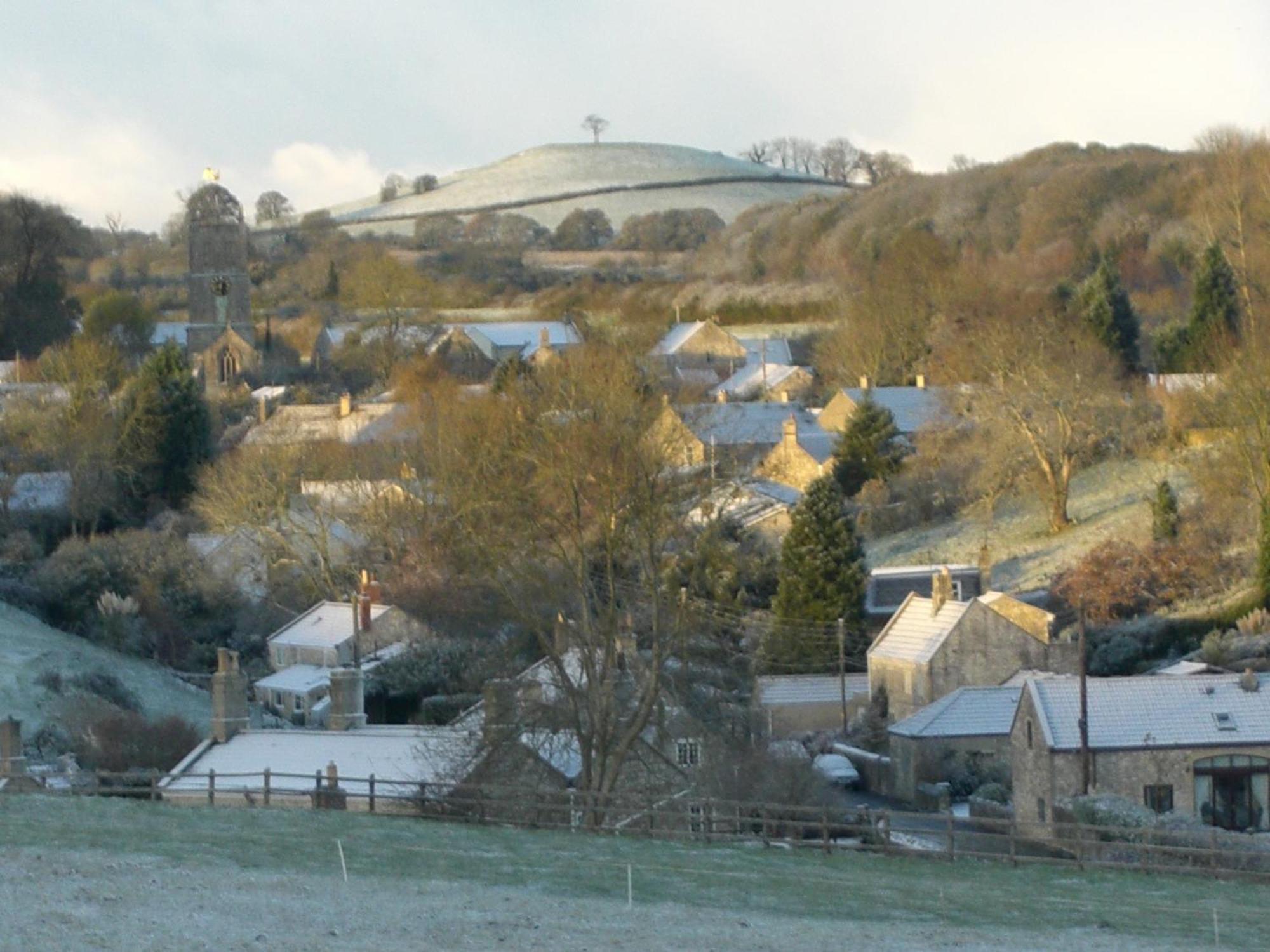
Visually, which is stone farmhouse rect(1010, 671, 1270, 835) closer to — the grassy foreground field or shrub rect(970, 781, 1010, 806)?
shrub rect(970, 781, 1010, 806)

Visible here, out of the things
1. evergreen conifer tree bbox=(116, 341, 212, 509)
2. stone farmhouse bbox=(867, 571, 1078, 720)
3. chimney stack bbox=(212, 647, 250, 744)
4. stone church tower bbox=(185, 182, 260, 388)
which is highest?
stone church tower bbox=(185, 182, 260, 388)

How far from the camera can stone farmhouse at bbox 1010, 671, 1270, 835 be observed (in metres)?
26.5

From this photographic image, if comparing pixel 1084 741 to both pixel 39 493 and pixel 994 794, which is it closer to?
pixel 994 794

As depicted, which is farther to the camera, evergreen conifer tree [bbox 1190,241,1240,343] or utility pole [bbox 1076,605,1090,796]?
evergreen conifer tree [bbox 1190,241,1240,343]

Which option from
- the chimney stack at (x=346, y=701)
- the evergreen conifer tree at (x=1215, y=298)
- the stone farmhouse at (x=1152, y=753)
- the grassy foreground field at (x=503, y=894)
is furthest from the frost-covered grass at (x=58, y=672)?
the evergreen conifer tree at (x=1215, y=298)

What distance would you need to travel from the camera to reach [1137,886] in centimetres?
1848

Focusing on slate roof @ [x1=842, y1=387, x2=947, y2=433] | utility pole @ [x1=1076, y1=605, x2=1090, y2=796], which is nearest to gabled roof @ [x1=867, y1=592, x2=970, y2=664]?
utility pole @ [x1=1076, y1=605, x2=1090, y2=796]

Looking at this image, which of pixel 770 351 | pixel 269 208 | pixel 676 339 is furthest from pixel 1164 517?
pixel 269 208

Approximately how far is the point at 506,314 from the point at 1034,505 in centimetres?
5593

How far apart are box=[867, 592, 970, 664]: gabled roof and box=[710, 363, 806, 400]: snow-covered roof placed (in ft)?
102

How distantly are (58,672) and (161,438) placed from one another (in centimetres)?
1875

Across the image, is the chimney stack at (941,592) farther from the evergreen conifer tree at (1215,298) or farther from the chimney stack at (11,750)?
the evergreen conifer tree at (1215,298)

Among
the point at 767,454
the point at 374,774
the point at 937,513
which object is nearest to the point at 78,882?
the point at 374,774

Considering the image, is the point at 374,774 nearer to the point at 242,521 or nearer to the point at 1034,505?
the point at 242,521
